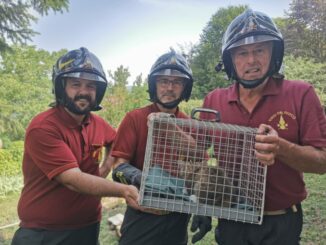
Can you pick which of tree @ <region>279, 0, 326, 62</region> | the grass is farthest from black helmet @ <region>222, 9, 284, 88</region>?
tree @ <region>279, 0, 326, 62</region>

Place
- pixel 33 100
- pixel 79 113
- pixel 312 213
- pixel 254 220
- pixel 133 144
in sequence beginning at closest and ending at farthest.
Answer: pixel 254 220 → pixel 133 144 → pixel 79 113 → pixel 312 213 → pixel 33 100

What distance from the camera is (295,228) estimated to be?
7.09ft

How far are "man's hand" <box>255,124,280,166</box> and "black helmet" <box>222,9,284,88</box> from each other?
49cm

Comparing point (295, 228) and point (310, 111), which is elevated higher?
point (310, 111)

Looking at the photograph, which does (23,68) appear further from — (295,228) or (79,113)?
(295,228)

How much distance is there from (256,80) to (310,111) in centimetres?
36

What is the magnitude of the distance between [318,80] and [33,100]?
14.4 metres

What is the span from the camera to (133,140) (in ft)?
8.18

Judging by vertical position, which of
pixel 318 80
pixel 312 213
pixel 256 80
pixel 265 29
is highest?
pixel 265 29

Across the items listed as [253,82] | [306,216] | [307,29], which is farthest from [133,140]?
[307,29]

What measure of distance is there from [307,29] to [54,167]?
22501mm

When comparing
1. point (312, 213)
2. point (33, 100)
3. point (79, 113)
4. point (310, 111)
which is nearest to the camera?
point (310, 111)

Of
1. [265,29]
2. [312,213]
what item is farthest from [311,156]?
[312,213]

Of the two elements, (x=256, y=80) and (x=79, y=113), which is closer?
(x=256, y=80)
